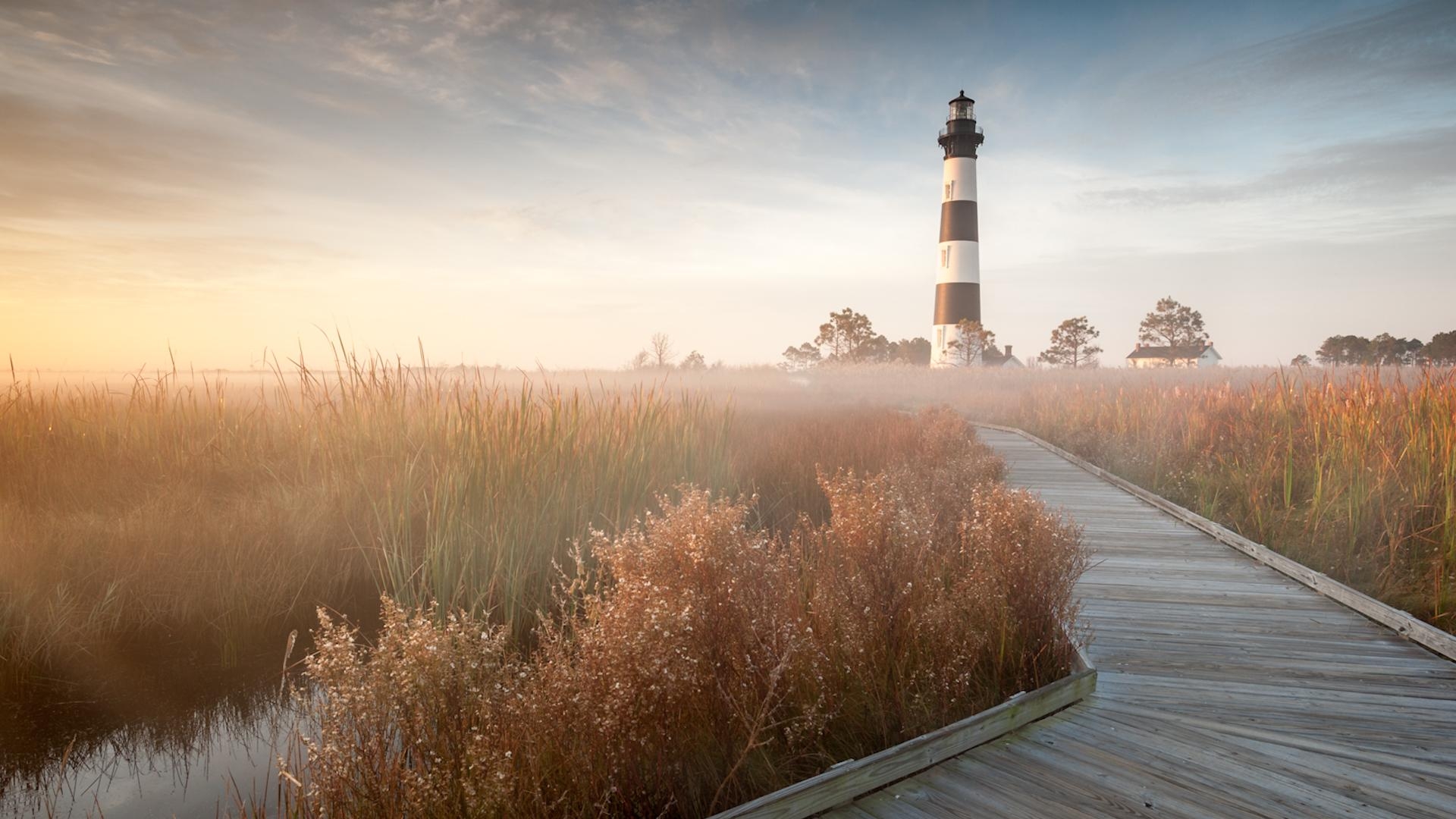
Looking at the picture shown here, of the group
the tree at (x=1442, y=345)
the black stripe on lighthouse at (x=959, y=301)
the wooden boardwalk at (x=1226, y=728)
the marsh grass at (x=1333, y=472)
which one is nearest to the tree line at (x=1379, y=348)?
the tree at (x=1442, y=345)

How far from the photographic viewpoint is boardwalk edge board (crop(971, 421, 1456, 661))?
3.43 metres

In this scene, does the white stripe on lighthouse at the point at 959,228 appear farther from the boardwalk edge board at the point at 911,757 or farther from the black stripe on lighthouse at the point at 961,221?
the boardwalk edge board at the point at 911,757

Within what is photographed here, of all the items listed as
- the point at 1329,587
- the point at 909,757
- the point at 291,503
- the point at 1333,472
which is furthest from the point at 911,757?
the point at 1333,472

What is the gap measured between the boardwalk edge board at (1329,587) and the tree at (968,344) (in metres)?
30.0

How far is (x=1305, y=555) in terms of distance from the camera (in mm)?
5270

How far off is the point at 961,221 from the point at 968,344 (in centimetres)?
796

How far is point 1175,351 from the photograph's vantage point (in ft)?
182

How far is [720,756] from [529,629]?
2347 mm

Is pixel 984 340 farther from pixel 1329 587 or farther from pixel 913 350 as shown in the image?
pixel 1329 587

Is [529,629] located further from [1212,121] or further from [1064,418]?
[1212,121]

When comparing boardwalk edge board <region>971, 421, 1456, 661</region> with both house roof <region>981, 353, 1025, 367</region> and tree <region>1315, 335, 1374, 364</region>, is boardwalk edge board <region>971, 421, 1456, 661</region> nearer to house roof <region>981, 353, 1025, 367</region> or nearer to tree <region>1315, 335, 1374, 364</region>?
house roof <region>981, 353, 1025, 367</region>

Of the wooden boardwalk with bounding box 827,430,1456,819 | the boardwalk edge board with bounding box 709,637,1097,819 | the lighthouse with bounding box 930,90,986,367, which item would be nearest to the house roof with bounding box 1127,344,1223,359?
the lighthouse with bounding box 930,90,986,367

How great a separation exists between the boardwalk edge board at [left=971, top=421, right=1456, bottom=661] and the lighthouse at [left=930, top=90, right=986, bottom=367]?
2825 cm

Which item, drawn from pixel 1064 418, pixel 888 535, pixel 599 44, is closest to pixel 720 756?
pixel 888 535
